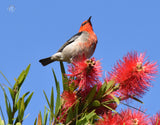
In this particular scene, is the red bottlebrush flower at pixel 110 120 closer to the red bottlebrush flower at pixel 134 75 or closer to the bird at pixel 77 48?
the red bottlebrush flower at pixel 134 75

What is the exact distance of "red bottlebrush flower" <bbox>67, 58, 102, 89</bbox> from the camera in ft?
6.46

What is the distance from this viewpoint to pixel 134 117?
1854 mm

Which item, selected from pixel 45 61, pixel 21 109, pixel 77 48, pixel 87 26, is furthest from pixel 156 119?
pixel 87 26

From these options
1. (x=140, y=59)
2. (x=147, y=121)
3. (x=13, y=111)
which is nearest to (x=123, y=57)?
(x=140, y=59)

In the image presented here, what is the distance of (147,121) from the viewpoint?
5.98 feet

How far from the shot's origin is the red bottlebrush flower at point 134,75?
1962 mm

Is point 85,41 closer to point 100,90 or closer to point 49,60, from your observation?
point 49,60

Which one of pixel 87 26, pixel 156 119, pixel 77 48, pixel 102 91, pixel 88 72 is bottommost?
pixel 156 119

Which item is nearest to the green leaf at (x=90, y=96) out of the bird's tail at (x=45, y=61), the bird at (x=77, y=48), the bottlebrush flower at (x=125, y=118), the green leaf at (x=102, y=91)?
the green leaf at (x=102, y=91)

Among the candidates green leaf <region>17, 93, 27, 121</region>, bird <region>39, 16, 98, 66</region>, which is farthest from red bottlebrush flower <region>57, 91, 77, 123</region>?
bird <region>39, 16, 98, 66</region>

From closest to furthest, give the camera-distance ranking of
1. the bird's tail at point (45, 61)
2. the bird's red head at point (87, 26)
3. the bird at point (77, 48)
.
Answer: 1. the bird at point (77, 48)
2. the bird's tail at point (45, 61)
3. the bird's red head at point (87, 26)

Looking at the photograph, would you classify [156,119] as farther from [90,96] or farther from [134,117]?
[90,96]

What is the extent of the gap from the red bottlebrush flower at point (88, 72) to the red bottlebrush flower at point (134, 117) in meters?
0.33

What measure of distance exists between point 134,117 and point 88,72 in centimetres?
46
